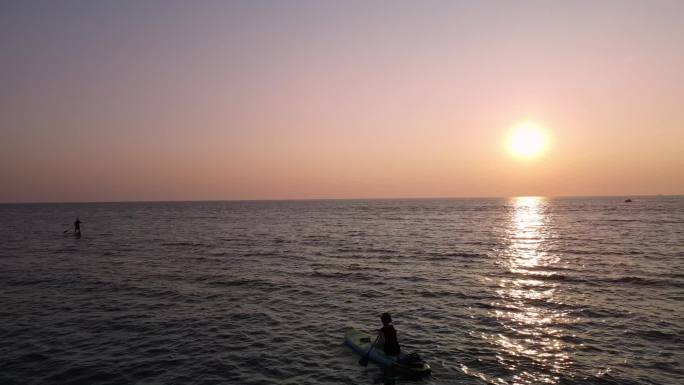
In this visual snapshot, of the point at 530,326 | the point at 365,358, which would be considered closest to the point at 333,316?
the point at 365,358

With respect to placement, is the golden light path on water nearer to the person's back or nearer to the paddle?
the person's back

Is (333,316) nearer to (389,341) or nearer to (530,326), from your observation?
(389,341)

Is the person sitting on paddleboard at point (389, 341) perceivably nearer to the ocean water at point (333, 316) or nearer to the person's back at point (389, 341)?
the person's back at point (389, 341)

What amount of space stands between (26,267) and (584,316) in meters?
43.2

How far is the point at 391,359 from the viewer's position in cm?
1525

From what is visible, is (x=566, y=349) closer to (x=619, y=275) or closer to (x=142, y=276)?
(x=619, y=275)

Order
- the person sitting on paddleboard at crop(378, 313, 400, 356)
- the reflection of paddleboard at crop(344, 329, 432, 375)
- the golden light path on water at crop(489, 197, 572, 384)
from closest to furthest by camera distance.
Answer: the reflection of paddleboard at crop(344, 329, 432, 375) → the golden light path on water at crop(489, 197, 572, 384) → the person sitting on paddleboard at crop(378, 313, 400, 356)

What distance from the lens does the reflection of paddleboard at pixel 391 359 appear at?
14703mm

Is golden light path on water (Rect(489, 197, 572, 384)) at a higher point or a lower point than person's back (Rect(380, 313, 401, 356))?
lower

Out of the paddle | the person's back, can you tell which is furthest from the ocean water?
the person's back

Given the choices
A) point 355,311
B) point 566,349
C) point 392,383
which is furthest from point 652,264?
point 392,383

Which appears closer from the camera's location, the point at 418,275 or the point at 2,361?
the point at 2,361

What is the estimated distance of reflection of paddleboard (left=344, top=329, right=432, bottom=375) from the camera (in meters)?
14.7

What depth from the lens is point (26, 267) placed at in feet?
120
